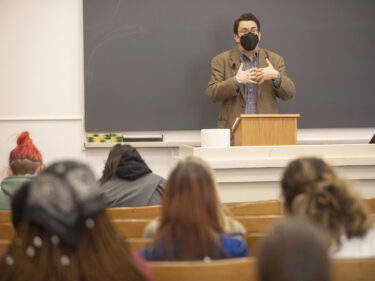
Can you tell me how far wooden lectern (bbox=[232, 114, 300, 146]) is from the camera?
331 cm

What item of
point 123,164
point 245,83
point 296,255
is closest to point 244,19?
point 245,83

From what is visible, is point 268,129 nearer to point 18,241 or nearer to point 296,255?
point 18,241

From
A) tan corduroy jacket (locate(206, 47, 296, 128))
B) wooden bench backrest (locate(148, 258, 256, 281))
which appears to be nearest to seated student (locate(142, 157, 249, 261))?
wooden bench backrest (locate(148, 258, 256, 281))

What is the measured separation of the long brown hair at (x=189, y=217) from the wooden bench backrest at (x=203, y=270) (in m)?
0.19

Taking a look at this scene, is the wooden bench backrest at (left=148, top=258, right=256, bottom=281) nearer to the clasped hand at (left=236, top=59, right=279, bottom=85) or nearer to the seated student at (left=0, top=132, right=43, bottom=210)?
the seated student at (left=0, top=132, right=43, bottom=210)

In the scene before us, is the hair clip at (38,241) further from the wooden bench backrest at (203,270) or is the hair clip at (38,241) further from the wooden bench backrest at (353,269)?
the wooden bench backrest at (353,269)

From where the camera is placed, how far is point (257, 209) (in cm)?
255

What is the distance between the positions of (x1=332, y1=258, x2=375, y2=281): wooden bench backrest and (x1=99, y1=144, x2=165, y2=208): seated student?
1.57 meters

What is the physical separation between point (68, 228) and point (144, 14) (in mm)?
3970

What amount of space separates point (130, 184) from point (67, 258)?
1.57 metres

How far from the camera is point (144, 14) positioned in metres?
4.86

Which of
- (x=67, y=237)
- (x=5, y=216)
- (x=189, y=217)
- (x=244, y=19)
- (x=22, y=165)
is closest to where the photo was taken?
(x=67, y=237)

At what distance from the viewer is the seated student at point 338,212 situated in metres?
1.53

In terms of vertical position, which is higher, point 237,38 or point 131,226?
point 237,38
